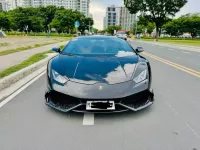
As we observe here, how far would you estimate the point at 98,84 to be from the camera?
3611 millimetres

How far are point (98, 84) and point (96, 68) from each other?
1.50 ft

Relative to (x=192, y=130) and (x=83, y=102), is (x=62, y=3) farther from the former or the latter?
(x=192, y=130)

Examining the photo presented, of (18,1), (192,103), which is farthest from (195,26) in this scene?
(18,1)

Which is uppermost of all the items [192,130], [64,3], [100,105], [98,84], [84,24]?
[64,3]

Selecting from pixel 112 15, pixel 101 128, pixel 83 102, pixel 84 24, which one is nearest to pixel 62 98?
pixel 83 102

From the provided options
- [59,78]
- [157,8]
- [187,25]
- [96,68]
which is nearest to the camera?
[59,78]

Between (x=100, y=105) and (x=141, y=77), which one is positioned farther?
(x=141, y=77)

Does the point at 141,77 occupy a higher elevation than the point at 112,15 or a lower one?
lower

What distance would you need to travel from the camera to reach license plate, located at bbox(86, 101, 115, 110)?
138 inches

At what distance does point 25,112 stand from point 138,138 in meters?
2.11

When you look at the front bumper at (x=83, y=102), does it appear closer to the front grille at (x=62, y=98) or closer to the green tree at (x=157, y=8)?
the front grille at (x=62, y=98)

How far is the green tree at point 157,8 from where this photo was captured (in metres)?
49.3

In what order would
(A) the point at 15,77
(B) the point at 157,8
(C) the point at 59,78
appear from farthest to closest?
(B) the point at 157,8 → (A) the point at 15,77 → (C) the point at 59,78

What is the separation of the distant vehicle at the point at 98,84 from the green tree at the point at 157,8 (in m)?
49.5
